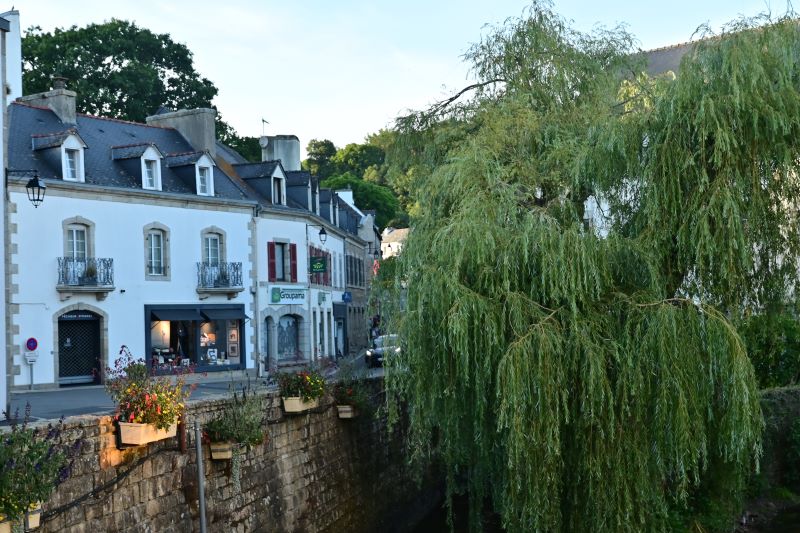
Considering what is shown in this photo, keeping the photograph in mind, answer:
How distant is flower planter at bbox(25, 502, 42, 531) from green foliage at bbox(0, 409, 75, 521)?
0.27 feet

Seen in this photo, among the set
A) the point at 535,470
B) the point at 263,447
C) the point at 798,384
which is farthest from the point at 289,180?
the point at 535,470

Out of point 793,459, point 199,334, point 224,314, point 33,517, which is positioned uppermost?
point 224,314

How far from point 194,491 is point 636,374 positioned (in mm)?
4862

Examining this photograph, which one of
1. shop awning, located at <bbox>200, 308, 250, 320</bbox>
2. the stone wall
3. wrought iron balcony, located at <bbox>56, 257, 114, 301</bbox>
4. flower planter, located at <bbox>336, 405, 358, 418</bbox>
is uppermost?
wrought iron balcony, located at <bbox>56, 257, 114, 301</bbox>

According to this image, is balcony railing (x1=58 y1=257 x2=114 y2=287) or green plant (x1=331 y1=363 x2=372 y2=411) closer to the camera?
green plant (x1=331 y1=363 x2=372 y2=411)

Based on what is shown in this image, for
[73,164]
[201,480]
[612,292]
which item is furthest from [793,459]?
[73,164]

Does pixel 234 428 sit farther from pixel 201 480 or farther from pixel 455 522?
pixel 455 522

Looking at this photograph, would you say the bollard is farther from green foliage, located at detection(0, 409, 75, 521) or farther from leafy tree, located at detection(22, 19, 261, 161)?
leafy tree, located at detection(22, 19, 261, 161)

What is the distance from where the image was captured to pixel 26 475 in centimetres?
→ 677

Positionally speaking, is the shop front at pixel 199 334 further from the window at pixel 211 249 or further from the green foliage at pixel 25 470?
the green foliage at pixel 25 470

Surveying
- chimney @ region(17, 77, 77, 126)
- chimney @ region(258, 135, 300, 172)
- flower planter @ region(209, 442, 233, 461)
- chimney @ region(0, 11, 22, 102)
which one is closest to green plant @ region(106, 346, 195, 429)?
flower planter @ region(209, 442, 233, 461)

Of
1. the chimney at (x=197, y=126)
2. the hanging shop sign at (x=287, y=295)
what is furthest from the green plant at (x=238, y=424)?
the chimney at (x=197, y=126)

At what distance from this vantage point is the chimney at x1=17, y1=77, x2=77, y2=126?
26.5 metres

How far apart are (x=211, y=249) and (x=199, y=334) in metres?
2.57
